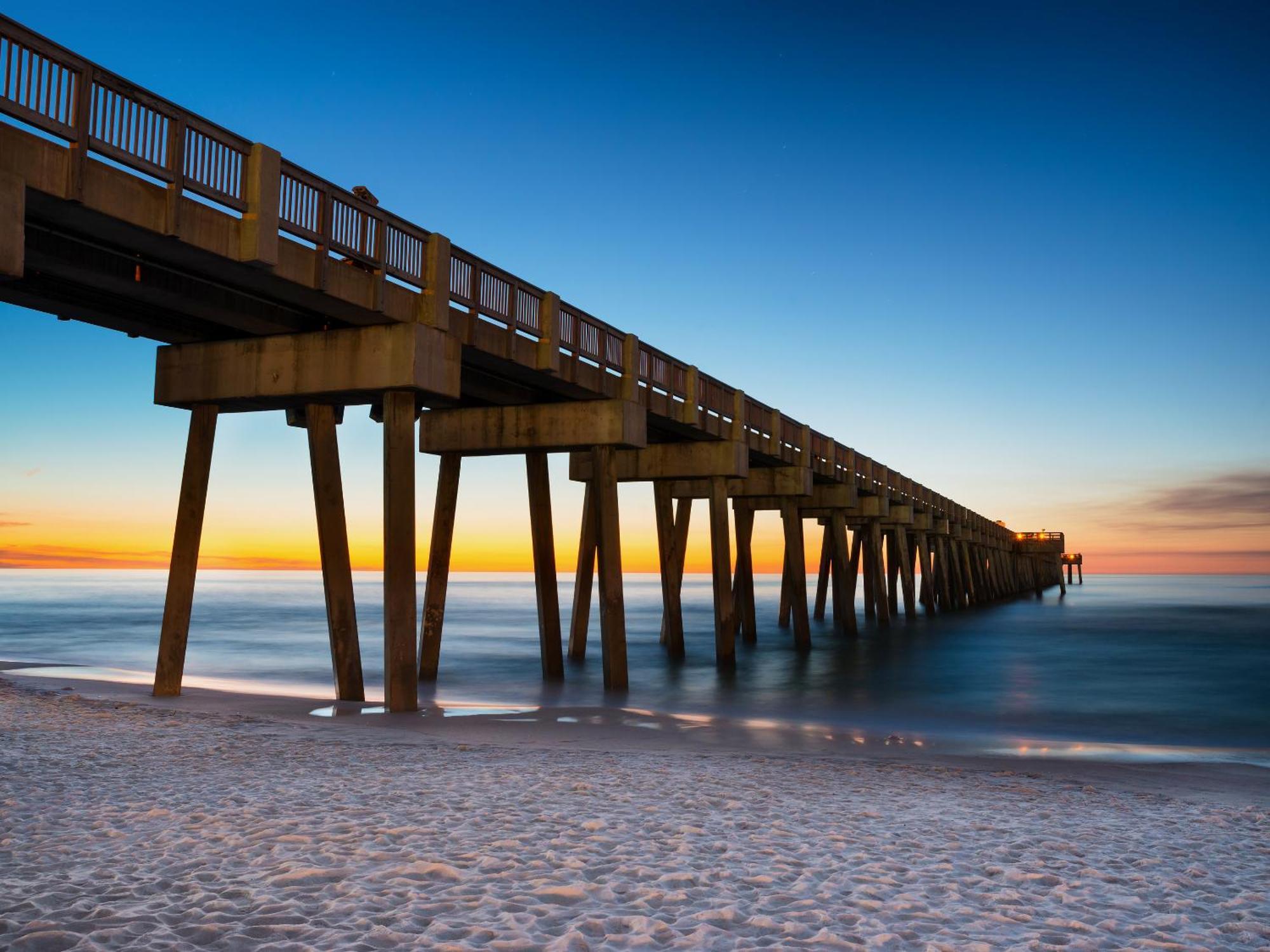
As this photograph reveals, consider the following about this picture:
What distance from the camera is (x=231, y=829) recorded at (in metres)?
6.45

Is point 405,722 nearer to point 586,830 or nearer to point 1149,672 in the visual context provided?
point 586,830

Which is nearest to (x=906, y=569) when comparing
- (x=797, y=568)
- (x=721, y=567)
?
(x=797, y=568)

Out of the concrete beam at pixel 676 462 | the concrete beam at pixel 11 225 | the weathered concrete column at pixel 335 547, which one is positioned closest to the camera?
the concrete beam at pixel 11 225

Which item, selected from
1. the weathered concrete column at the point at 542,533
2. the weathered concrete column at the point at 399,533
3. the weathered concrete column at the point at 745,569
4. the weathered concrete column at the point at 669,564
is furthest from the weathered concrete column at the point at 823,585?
the weathered concrete column at the point at 399,533

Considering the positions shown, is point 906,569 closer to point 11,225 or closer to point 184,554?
point 184,554

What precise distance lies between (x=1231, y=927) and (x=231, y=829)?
5720mm

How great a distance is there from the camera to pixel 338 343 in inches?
543

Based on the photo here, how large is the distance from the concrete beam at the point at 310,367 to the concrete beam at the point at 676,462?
411 inches

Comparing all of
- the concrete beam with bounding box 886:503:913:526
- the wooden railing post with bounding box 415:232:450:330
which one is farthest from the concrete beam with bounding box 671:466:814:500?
the wooden railing post with bounding box 415:232:450:330

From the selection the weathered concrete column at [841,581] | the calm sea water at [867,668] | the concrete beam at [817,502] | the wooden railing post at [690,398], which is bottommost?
the calm sea water at [867,668]

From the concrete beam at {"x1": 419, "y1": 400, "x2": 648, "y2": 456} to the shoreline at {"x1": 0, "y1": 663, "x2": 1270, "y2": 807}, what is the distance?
189 inches

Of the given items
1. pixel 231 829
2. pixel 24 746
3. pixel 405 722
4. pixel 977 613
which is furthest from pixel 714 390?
pixel 977 613

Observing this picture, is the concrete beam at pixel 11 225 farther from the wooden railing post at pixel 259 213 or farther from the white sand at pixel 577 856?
the white sand at pixel 577 856

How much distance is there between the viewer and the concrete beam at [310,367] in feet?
44.3
